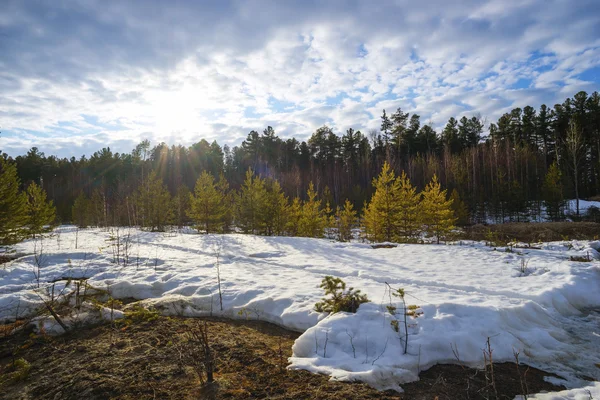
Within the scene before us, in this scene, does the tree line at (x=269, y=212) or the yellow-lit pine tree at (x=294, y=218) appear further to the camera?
the yellow-lit pine tree at (x=294, y=218)

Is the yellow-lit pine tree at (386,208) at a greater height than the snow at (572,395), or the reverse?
the yellow-lit pine tree at (386,208)

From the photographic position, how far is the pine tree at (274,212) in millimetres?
21812

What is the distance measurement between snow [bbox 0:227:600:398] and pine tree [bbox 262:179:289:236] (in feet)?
35.7

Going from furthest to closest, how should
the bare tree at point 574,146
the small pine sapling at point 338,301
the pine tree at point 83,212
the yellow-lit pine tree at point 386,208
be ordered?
the pine tree at point 83,212 → the bare tree at point 574,146 → the yellow-lit pine tree at point 386,208 → the small pine sapling at point 338,301

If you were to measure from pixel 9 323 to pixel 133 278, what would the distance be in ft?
8.02

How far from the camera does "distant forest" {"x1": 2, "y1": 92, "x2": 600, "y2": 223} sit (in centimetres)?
3762

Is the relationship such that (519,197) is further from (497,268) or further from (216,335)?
(216,335)

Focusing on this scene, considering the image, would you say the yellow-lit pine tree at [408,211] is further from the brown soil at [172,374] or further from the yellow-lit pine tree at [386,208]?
the brown soil at [172,374]

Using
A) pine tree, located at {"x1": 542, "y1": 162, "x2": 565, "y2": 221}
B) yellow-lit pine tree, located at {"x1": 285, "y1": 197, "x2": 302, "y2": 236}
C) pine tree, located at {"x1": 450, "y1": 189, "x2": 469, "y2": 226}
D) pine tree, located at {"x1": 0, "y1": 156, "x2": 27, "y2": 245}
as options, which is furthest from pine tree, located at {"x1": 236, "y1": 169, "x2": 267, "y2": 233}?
pine tree, located at {"x1": 542, "y1": 162, "x2": 565, "y2": 221}

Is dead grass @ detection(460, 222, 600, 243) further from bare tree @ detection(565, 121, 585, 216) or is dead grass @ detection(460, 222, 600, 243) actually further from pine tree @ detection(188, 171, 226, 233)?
pine tree @ detection(188, 171, 226, 233)

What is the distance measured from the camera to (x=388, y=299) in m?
5.00

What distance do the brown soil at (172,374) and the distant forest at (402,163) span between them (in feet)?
88.5

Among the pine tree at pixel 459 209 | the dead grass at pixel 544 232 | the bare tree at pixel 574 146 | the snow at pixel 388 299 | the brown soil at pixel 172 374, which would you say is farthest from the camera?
the pine tree at pixel 459 209

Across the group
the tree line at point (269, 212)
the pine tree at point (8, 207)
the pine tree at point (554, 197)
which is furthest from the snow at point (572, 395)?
the pine tree at point (554, 197)
